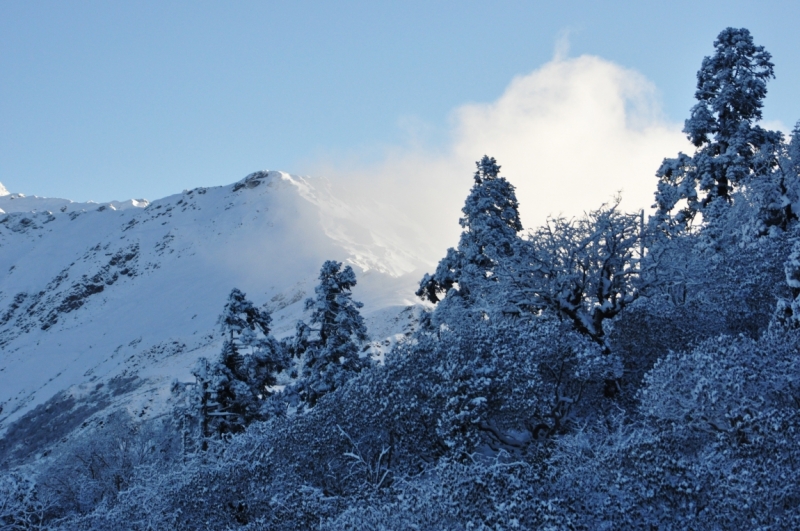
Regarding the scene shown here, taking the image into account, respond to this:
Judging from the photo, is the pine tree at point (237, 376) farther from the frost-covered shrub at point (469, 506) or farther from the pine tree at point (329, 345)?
the frost-covered shrub at point (469, 506)

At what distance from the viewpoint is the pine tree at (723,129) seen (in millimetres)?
29500

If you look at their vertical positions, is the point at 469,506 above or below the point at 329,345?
below

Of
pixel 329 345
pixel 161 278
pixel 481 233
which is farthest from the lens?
pixel 161 278

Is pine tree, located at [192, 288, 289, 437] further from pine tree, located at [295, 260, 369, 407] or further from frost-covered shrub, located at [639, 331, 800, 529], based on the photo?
frost-covered shrub, located at [639, 331, 800, 529]

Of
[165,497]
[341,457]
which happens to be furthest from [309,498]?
[165,497]

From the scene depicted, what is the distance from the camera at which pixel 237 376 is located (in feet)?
91.1

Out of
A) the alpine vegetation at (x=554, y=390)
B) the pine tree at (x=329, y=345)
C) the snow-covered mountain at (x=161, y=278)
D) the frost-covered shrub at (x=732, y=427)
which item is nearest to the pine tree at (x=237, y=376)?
the alpine vegetation at (x=554, y=390)

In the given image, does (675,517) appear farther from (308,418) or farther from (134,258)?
(134,258)

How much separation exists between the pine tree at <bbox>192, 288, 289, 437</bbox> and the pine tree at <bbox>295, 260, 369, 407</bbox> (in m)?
1.65

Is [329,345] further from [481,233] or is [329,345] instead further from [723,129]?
[723,129]

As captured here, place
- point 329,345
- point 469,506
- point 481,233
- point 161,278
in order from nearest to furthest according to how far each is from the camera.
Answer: point 469,506, point 329,345, point 481,233, point 161,278

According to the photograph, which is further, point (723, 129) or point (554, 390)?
point (723, 129)

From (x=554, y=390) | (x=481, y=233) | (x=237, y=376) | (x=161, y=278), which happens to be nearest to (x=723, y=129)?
(x=481, y=233)

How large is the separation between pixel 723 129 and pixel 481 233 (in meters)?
13.1
